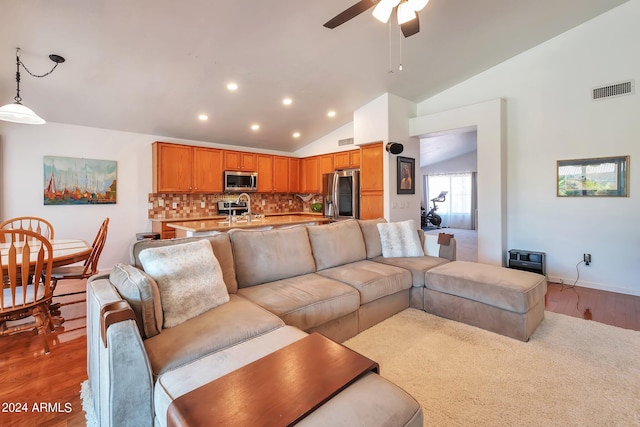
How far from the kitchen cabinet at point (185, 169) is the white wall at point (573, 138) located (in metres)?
4.68

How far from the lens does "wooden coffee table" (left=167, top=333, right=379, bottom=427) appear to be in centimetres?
92

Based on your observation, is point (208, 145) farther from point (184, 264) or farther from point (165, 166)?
point (184, 264)

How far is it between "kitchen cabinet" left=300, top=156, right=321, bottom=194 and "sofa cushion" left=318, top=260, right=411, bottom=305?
12.1 ft

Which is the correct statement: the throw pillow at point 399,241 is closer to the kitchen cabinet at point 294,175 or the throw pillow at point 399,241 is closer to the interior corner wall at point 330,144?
the interior corner wall at point 330,144

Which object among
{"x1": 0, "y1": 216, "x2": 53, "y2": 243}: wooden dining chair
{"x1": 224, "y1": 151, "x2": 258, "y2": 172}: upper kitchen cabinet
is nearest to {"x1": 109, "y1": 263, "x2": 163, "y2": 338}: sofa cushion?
{"x1": 0, "y1": 216, "x2": 53, "y2": 243}: wooden dining chair

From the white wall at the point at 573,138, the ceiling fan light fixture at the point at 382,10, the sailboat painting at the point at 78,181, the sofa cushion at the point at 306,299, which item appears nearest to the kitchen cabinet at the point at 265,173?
the sailboat painting at the point at 78,181

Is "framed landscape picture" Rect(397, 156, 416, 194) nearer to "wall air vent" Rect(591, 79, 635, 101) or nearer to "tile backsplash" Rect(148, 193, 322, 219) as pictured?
"tile backsplash" Rect(148, 193, 322, 219)

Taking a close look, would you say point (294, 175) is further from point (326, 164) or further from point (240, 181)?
point (240, 181)

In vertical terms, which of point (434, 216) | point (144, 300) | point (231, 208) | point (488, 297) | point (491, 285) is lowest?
point (488, 297)

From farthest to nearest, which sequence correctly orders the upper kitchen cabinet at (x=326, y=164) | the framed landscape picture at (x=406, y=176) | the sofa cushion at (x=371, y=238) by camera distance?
the upper kitchen cabinet at (x=326, y=164)
the framed landscape picture at (x=406, y=176)
the sofa cushion at (x=371, y=238)

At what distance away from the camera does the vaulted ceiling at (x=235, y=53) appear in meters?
2.58

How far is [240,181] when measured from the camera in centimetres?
577

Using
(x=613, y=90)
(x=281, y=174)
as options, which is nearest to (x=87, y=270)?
(x=281, y=174)

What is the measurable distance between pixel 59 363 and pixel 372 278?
2.50 meters
